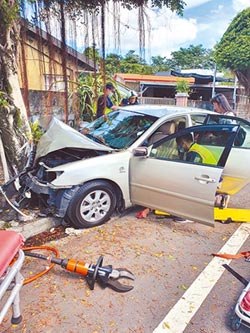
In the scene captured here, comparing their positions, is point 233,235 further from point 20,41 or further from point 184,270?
point 20,41

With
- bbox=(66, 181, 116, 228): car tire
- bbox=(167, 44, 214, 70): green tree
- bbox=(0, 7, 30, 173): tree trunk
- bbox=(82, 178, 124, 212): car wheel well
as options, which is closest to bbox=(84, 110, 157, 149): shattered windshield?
bbox=(82, 178, 124, 212): car wheel well

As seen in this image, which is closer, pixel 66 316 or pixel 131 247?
pixel 66 316

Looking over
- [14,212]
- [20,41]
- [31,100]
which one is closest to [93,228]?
[14,212]

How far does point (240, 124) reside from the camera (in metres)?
4.49

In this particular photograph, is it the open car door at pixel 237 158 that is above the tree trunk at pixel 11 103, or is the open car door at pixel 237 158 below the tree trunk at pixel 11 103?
below

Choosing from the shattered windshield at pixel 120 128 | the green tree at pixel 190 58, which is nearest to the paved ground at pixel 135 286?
the shattered windshield at pixel 120 128

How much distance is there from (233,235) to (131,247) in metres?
1.37

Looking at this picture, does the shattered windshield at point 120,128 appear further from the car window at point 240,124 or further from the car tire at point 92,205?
the car window at point 240,124

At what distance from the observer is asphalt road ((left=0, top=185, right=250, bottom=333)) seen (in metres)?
2.16

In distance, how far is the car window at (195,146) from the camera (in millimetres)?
3424

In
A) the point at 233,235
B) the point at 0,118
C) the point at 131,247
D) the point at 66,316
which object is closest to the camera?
the point at 66,316

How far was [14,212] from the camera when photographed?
377 centimetres

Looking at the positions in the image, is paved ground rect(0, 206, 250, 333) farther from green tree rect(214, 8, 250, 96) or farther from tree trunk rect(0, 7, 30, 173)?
green tree rect(214, 8, 250, 96)

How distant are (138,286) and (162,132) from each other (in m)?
2.33
